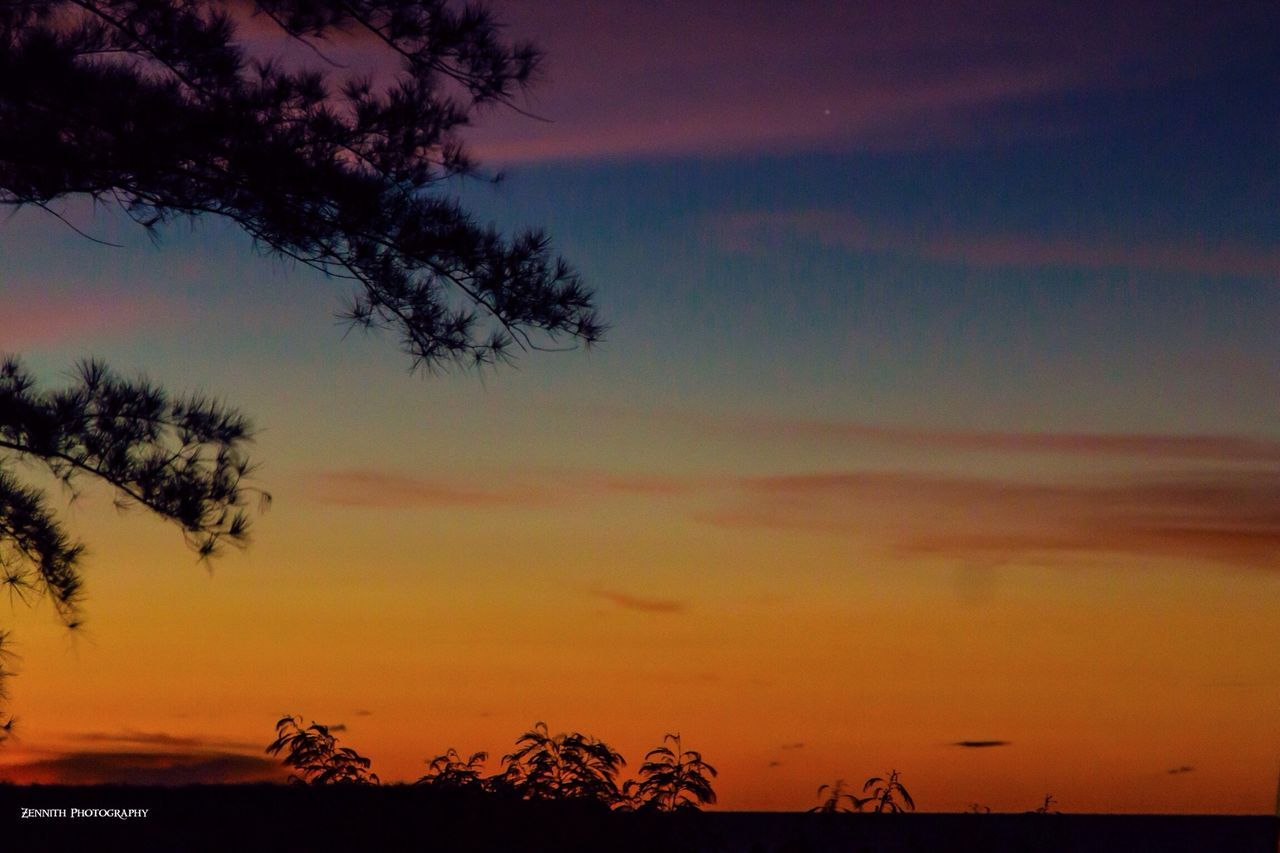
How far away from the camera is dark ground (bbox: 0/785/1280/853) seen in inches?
282

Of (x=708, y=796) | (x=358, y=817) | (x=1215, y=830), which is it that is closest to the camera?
(x=708, y=796)

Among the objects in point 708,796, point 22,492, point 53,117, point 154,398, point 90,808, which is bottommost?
point 90,808

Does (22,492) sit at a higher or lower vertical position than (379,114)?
lower

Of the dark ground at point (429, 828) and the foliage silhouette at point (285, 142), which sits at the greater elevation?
the foliage silhouette at point (285, 142)

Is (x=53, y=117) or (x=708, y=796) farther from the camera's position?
(x=53, y=117)

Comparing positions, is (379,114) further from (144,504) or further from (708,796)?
(708,796)

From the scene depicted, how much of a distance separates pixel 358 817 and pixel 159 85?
4690 mm

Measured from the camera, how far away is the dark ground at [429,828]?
7172mm

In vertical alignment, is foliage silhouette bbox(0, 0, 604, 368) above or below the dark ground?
above

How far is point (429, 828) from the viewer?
24.9 feet

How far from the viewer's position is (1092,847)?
413 inches

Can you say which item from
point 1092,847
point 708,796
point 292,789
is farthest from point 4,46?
point 1092,847

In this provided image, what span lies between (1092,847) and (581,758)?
5075 mm

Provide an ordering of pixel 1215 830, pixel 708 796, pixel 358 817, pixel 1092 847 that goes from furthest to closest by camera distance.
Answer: pixel 1215 830 < pixel 1092 847 < pixel 358 817 < pixel 708 796
